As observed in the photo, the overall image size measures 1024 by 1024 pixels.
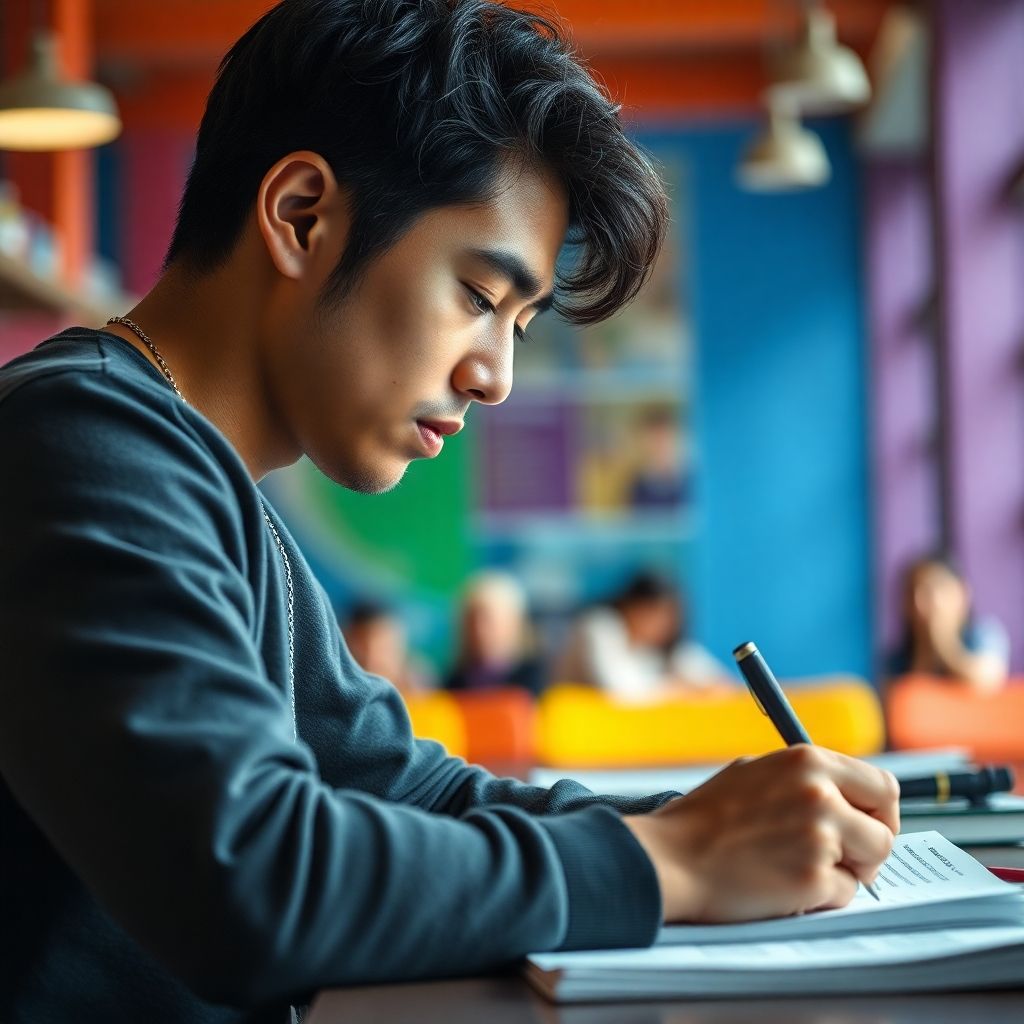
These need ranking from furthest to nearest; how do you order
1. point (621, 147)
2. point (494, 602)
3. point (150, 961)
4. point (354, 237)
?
point (494, 602)
point (621, 147)
point (354, 237)
point (150, 961)

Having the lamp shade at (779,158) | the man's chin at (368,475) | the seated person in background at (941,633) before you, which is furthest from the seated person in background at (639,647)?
the man's chin at (368,475)

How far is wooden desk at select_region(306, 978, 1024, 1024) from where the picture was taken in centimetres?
68

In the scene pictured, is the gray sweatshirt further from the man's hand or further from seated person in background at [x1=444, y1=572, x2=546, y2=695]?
seated person in background at [x1=444, y1=572, x2=546, y2=695]

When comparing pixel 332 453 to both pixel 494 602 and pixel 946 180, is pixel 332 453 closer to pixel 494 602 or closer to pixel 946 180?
pixel 494 602

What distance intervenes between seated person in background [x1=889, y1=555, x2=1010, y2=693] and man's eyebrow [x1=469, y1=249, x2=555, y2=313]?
4.28m

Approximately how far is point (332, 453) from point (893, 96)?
23.4 feet

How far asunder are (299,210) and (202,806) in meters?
0.47

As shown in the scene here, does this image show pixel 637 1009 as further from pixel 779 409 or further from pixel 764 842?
pixel 779 409

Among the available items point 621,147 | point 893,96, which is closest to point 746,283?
point 893,96

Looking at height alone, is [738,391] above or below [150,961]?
below

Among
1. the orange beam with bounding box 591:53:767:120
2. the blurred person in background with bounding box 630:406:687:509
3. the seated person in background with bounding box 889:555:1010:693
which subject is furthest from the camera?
the blurred person in background with bounding box 630:406:687:509

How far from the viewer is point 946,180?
19.4ft

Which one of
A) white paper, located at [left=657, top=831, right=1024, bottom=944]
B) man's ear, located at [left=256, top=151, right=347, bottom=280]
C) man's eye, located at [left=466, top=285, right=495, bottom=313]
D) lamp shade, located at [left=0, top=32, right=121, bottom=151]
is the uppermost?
lamp shade, located at [left=0, top=32, right=121, bottom=151]

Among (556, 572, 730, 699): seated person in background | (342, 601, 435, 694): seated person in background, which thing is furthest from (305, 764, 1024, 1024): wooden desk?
(556, 572, 730, 699): seated person in background
